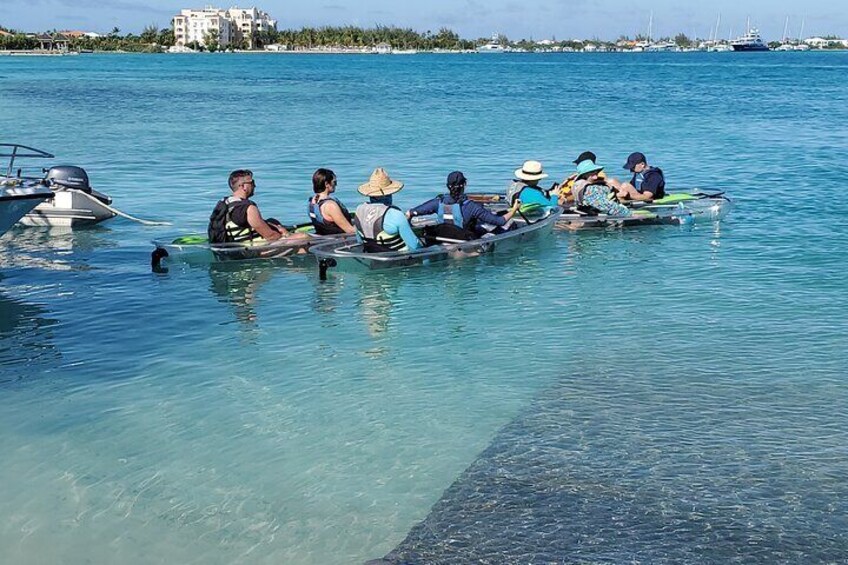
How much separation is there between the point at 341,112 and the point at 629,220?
134ft

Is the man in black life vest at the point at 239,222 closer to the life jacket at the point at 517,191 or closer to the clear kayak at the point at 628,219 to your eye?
the life jacket at the point at 517,191

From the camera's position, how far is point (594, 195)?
19.3 m

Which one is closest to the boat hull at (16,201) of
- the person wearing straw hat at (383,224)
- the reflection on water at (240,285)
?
the reflection on water at (240,285)

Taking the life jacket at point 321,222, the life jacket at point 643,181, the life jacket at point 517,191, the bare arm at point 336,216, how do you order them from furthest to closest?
1. the life jacket at point 643,181
2. the life jacket at point 517,191
3. the life jacket at point 321,222
4. the bare arm at point 336,216

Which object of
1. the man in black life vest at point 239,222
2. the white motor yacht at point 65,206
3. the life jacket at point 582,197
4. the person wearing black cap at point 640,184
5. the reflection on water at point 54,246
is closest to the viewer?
the man in black life vest at point 239,222

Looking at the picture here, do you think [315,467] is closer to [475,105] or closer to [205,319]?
[205,319]

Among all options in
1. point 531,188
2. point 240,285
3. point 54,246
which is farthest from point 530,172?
point 54,246

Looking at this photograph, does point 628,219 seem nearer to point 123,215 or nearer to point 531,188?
point 531,188

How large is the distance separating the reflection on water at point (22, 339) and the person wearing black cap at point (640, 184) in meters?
11.4

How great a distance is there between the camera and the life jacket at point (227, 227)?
52.4ft

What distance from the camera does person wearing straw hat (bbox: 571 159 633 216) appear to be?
19.2m

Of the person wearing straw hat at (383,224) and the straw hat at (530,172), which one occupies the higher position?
the straw hat at (530,172)

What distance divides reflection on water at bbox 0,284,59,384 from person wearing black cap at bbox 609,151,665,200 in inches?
450

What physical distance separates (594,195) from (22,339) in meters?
10.8
